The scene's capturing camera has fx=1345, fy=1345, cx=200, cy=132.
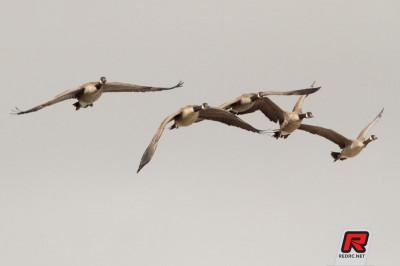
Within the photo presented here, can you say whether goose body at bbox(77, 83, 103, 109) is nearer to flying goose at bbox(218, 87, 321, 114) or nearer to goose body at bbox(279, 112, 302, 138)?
flying goose at bbox(218, 87, 321, 114)

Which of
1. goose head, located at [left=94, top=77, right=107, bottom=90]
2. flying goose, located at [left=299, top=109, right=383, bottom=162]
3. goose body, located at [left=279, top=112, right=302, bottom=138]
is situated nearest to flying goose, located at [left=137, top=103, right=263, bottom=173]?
goose body, located at [left=279, top=112, right=302, bottom=138]

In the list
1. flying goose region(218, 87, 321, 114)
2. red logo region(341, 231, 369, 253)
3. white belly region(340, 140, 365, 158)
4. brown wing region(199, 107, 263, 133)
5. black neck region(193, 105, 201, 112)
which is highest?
white belly region(340, 140, 365, 158)

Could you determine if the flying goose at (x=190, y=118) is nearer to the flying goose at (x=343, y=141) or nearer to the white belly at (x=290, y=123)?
the white belly at (x=290, y=123)

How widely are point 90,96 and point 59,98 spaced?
99 cm

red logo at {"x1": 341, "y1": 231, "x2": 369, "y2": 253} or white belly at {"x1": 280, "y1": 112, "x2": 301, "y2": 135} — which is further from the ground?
white belly at {"x1": 280, "y1": 112, "x2": 301, "y2": 135}

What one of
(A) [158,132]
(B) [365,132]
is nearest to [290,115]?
(B) [365,132]

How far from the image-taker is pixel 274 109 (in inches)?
1208

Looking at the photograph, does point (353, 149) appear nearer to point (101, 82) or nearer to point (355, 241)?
point (355, 241)

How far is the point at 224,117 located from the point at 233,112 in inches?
9.8

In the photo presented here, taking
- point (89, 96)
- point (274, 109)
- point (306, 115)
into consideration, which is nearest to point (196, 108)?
point (89, 96)

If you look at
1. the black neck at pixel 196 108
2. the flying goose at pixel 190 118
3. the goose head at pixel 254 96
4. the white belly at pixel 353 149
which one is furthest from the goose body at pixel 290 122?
the black neck at pixel 196 108

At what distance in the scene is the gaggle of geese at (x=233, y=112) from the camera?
27375 mm

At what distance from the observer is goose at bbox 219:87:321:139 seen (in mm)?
29516

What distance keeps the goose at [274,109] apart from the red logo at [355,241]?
2779mm
